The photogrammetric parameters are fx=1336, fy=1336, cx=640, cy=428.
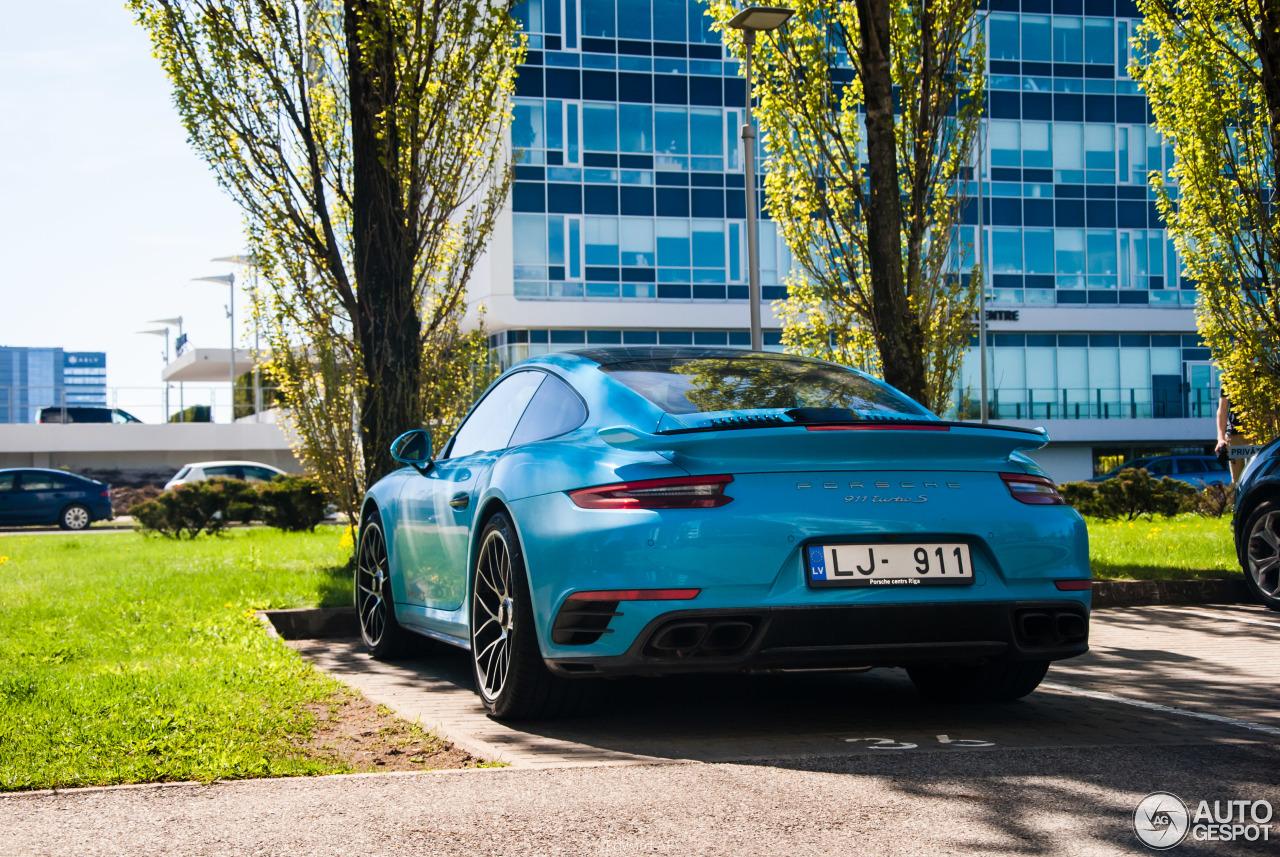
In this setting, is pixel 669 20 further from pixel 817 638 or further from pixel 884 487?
pixel 817 638

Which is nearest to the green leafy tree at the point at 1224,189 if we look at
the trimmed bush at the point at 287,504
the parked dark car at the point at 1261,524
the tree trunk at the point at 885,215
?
the tree trunk at the point at 885,215

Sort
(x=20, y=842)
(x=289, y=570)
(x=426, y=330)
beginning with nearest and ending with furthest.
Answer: (x=20, y=842) < (x=289, y=570) < (x=426, y=330)

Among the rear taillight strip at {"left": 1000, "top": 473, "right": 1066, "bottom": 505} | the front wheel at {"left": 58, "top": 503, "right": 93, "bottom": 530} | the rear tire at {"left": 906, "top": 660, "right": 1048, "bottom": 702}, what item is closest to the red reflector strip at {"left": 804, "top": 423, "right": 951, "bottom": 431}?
the rear taillight strip at {"left": 1000, "top": 473, "right": 1066, "bottom": 505}

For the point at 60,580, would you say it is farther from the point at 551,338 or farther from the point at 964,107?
the point at 551,338

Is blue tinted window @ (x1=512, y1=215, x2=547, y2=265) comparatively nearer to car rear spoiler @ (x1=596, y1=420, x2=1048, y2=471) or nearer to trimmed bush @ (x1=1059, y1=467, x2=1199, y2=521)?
trimmed bush @ (x1=1059, y1=467, x2=1199, y2=521)

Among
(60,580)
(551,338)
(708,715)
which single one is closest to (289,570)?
(60,580)

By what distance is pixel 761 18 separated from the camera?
46.5ft

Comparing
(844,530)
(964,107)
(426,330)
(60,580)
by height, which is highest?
(964,107)

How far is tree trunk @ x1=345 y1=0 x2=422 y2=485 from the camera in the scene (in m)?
11.7

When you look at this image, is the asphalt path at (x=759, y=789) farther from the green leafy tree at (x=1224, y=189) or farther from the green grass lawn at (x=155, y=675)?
the green leafy tree at (x=1224, y=189)

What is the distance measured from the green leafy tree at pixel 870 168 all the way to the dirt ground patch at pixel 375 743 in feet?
24.8

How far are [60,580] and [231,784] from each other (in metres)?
8.99

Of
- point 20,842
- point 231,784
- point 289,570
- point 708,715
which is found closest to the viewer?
point 20,842

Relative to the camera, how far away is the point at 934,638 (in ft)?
15.2
